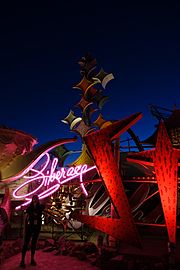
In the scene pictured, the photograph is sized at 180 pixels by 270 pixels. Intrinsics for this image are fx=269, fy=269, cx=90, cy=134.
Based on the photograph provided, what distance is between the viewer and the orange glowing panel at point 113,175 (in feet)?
22.4

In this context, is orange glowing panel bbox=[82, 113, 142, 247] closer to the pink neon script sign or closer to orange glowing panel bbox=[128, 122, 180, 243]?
orange glowing panel bbox=[128, 122, 180, 243]

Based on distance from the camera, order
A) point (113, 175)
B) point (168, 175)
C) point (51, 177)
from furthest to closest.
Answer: point (51, 177) → point (113, 175) → point (168, 175)

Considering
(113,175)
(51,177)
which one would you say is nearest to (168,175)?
(113,175)

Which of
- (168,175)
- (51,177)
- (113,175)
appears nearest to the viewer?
(168,175)

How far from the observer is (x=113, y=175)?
710 cm

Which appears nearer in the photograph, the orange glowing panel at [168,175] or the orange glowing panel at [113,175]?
the orange glowing panel at [168,175]

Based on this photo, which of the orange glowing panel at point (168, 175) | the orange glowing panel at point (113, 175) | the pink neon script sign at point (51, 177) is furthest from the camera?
the pink neon script sign at point (51, 177)

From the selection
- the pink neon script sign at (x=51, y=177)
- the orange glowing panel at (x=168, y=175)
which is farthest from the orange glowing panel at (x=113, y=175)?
the pink neon script sign at (x=51, y=177)

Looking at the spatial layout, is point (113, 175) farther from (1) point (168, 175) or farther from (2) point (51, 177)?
(2) point (51, 177)

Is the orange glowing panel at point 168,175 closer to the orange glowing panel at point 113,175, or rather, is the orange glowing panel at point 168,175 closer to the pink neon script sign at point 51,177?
the orange glowing panel at point 113,175

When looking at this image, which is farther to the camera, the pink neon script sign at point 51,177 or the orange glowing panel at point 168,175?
the pink neon script sign at point 51,177

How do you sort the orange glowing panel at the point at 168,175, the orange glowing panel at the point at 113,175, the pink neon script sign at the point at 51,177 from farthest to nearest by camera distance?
the pink neon script sign at the point at 51,177 < the orange glowing panel at the point at 113,175 < the orange glowing panel at the point at 168,175

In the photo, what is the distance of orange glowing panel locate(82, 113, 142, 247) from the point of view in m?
6.82

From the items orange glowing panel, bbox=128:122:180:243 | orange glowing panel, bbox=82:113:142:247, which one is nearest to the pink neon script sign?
orange glowing panel, bbox=82:113:142:247
